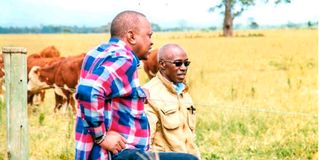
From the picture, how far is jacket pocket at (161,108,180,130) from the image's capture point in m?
3.43

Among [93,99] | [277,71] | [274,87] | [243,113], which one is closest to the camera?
[93,99]

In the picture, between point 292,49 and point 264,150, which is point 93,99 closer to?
point 264,150

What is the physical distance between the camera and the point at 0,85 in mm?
7445

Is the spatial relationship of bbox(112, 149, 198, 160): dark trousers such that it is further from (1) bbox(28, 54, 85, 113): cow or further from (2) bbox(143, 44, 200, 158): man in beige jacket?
(1) bbox(28, 54, 85, 113): cow

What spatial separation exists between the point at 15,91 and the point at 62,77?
5.50m

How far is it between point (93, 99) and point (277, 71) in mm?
13046

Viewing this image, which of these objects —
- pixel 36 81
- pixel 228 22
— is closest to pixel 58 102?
pixel 36 81

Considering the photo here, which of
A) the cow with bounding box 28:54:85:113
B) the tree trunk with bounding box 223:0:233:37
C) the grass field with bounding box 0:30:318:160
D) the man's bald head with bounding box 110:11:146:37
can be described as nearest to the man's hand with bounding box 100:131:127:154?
the man's bald head with bounding box 110:11:146:37

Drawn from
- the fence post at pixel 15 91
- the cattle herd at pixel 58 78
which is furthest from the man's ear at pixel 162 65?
the cattle herd at pixel 58 78

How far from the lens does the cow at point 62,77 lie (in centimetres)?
889

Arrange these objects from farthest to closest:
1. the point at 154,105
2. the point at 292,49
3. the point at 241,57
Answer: the point at 292,49 < the point at 241,57 < the point at 154,105

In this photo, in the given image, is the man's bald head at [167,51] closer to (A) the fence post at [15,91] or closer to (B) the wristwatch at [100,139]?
(A) the fence post at [15,91]

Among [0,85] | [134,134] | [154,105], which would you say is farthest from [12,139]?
[0,85]

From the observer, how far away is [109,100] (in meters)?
2.47
